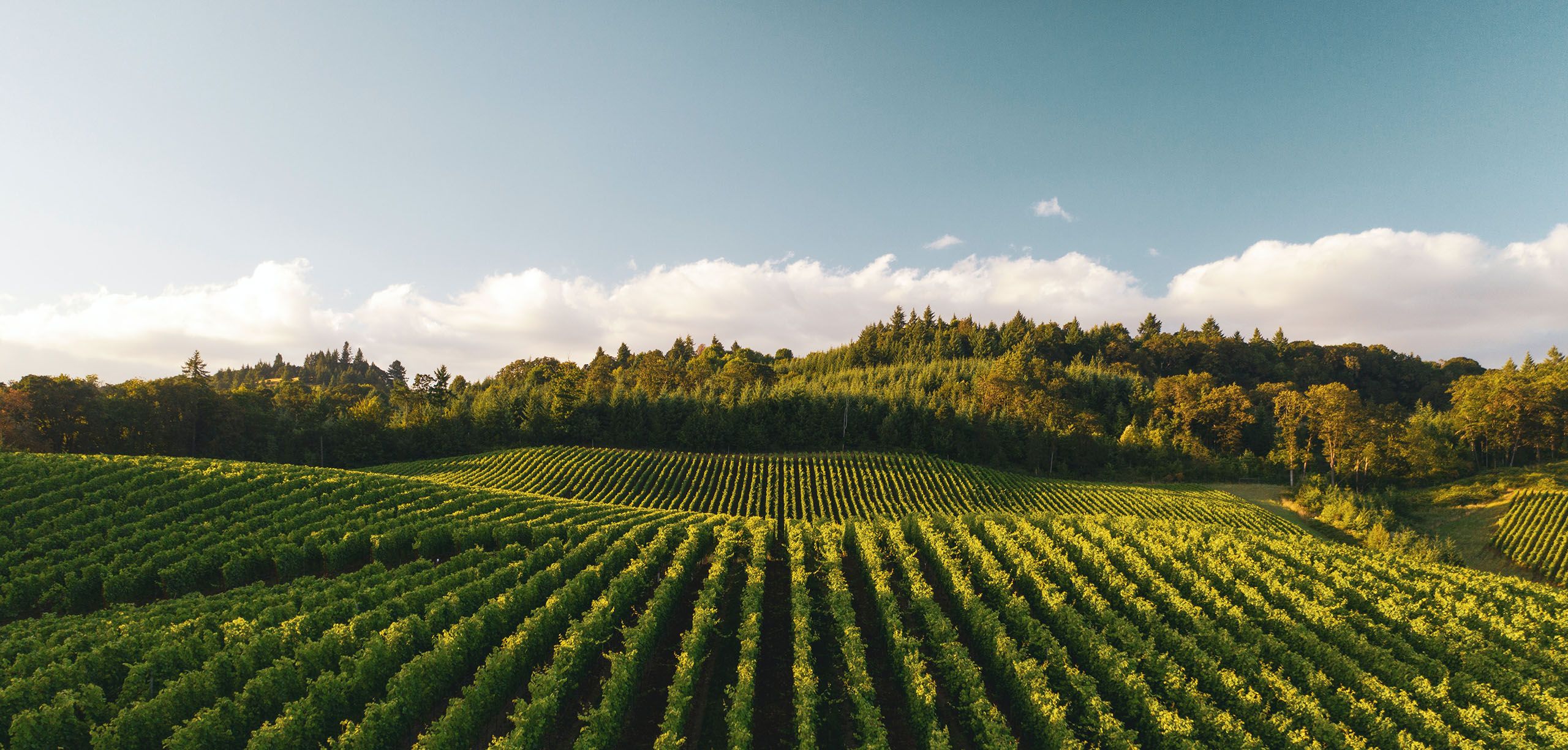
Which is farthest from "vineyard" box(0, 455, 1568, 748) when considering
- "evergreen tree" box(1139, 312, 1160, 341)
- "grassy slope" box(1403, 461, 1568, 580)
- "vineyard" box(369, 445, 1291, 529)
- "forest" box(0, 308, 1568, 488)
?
"evergreen tree" box(1139, 312, 1160, 341)

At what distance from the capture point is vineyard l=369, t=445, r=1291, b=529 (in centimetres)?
5375

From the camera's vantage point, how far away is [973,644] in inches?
790

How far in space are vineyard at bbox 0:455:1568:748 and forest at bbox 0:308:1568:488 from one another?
44.4m

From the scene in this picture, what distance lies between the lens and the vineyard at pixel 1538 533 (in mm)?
41562

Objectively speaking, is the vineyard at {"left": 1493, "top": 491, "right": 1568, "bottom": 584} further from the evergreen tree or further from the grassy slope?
the evergreen tree

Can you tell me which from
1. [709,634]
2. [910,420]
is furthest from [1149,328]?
[709,634]

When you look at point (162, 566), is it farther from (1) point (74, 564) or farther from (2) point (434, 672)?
(2) point (434, 672)

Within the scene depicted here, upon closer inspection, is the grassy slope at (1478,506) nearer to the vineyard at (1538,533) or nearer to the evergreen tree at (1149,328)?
the vineyard at (1538,533)

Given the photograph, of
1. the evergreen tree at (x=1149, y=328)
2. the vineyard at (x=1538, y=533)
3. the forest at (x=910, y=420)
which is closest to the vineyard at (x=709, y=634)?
the vineyard at (x=1538, y=533)

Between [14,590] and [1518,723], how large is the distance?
166ft

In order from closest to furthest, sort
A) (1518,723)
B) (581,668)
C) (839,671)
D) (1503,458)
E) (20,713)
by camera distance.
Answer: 1. (20,713)
2. (1518,723)
3. (581,668)
4. (839,671)
5. (1503,458)

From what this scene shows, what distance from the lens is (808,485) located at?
62500mm

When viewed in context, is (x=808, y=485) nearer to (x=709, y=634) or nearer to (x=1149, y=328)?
(x=709, y=634)

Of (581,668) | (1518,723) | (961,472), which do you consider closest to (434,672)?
(581,668)
